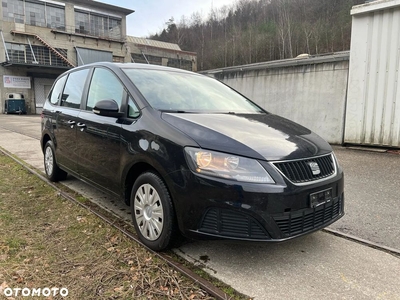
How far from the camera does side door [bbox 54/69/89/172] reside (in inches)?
166

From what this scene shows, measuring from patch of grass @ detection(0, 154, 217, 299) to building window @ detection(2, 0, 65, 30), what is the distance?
118 ft

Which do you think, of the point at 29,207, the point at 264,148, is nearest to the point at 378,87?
the point at 264,148

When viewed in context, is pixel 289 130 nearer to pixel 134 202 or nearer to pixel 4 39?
pixel 134 202

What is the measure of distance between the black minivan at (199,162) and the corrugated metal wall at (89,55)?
35672 millimetres

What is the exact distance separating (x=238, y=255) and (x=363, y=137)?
22.9ft

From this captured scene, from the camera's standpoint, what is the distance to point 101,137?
3494 mm

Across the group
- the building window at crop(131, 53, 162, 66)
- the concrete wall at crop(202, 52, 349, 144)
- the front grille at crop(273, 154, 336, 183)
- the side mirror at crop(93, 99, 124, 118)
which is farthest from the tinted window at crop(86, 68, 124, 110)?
the building window at crop(131, 53, 162, 66)

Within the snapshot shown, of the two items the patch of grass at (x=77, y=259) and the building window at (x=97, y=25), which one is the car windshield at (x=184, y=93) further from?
the building window at (x=97, y=25)

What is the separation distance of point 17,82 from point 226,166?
121 feet

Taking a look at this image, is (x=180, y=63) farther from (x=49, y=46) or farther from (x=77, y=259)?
(x=77, y=259)

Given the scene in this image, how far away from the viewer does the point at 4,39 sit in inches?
1243

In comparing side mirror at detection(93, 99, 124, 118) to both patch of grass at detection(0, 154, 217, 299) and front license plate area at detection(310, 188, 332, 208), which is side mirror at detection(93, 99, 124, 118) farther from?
front license plate area at detection(310, 188, 332, 208)

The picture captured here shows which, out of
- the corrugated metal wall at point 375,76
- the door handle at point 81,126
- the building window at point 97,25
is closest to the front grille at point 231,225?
the door handle at point 81,126

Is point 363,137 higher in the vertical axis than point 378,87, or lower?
lower
